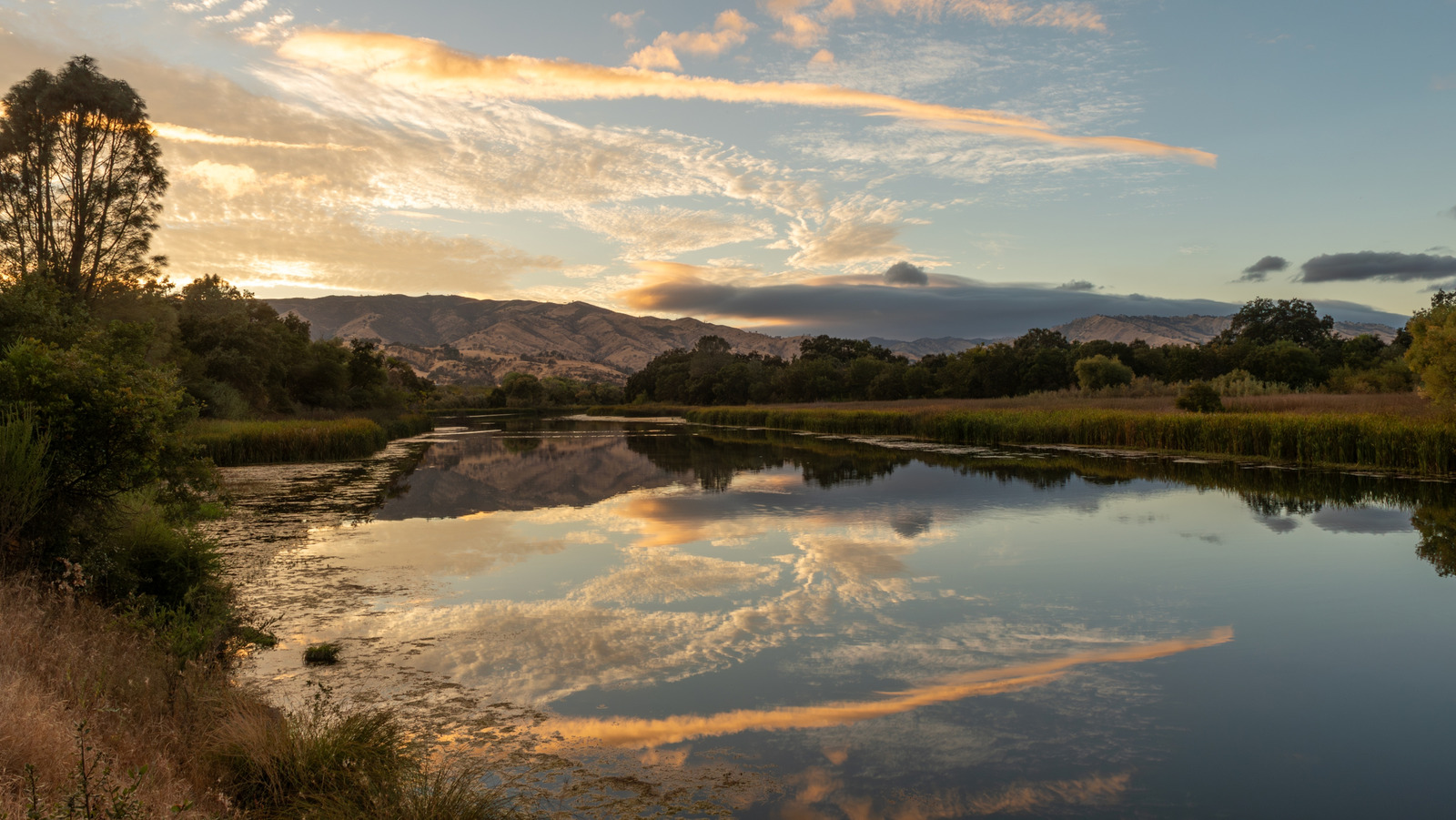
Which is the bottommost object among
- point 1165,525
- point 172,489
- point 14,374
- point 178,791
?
point 1165,525

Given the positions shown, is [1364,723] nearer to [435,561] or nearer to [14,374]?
[435,561]

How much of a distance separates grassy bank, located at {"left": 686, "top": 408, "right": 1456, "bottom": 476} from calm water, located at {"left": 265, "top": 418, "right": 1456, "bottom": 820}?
106 inches

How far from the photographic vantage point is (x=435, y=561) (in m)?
12.1

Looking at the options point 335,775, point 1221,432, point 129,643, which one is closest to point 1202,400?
point 1221,432

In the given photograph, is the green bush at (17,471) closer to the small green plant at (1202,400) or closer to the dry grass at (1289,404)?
the dry grass at (1289,404)

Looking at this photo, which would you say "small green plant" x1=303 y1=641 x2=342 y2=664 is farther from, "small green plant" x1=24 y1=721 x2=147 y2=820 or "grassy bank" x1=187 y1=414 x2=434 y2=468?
"grassy bank" x1=187 y1=414 x2=434 y2=468

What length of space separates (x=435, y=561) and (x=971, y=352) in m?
83.8

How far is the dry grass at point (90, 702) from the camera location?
3449 mm

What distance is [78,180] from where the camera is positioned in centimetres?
3005

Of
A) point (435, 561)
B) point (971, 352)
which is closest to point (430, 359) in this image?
point (971, 352)

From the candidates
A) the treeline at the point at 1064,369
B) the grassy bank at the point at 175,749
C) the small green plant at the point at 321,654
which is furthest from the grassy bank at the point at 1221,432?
the small green plant at the point at 321,654

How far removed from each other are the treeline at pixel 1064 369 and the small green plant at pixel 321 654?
46.0 metres

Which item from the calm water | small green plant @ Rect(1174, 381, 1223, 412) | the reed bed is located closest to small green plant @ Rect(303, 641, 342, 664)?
the calm water

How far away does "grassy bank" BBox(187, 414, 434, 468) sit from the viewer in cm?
2588
